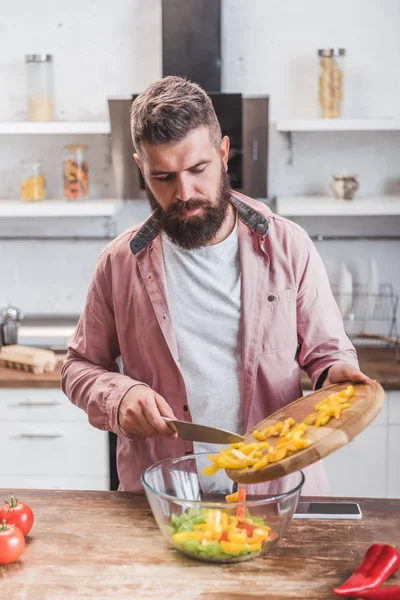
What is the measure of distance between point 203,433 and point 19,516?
0.39 m

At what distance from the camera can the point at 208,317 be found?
1.97m

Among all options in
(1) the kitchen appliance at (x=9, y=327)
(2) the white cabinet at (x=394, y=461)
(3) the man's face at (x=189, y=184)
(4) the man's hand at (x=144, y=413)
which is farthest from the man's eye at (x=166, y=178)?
(1) the kitchen appliance at (x=9, y=327)

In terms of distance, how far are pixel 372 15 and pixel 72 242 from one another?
1641 millimetres

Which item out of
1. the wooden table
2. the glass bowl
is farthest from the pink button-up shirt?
the glass bowl

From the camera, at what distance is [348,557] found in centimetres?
152

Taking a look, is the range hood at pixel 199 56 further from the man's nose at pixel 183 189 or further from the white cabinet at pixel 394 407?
the man's nose at pixel 183 189

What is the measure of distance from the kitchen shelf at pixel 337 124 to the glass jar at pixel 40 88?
0.98 metres

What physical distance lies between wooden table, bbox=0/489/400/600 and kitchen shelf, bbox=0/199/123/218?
1.83m

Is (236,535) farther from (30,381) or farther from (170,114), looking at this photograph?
(30,381)

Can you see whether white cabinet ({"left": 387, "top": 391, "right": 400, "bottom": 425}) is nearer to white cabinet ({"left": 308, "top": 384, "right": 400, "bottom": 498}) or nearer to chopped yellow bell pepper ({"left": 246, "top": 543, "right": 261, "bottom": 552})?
white cabinet ({"left": 308, "top": 384, "right": 400, "bottom": 498})

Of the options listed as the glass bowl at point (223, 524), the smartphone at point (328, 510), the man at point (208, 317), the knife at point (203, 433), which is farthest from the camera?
the man at point (208, 317)

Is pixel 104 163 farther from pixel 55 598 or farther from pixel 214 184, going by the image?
pixel 55 598

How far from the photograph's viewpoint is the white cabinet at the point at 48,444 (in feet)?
10.8

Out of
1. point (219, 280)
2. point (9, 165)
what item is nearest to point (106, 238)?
point (9, 165)
